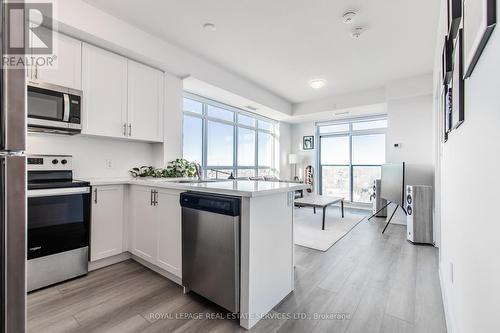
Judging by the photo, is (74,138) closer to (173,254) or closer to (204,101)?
(173,254)

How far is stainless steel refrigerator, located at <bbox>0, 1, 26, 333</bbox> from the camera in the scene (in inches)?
25.0

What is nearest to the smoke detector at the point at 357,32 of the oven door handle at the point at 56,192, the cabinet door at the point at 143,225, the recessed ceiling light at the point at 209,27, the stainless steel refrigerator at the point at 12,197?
the recessed ceiling light at the point at 209,27

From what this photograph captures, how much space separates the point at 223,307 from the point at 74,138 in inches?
103

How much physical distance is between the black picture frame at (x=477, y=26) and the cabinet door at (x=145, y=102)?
3.26 meters

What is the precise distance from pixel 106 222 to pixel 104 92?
157cm

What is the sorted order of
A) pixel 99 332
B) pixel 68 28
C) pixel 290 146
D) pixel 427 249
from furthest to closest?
pixel 290 146, pixel 427 249, pixel 68 28, pixel 99 332

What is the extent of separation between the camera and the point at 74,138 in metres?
2.80

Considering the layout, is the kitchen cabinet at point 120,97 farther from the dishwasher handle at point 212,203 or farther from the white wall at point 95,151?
the dishwasher handle at point 212,203

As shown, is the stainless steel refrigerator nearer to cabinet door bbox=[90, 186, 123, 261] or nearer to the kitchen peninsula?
the kitchen peninsula

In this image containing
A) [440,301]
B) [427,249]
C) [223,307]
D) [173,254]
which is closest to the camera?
[223,307]

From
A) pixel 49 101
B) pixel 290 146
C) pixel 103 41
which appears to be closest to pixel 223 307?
pixel 49 101

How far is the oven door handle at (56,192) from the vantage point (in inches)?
81.0

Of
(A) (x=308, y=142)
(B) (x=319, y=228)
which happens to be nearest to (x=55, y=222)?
(B) (x=319, y=228)

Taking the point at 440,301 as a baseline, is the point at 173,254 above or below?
above
